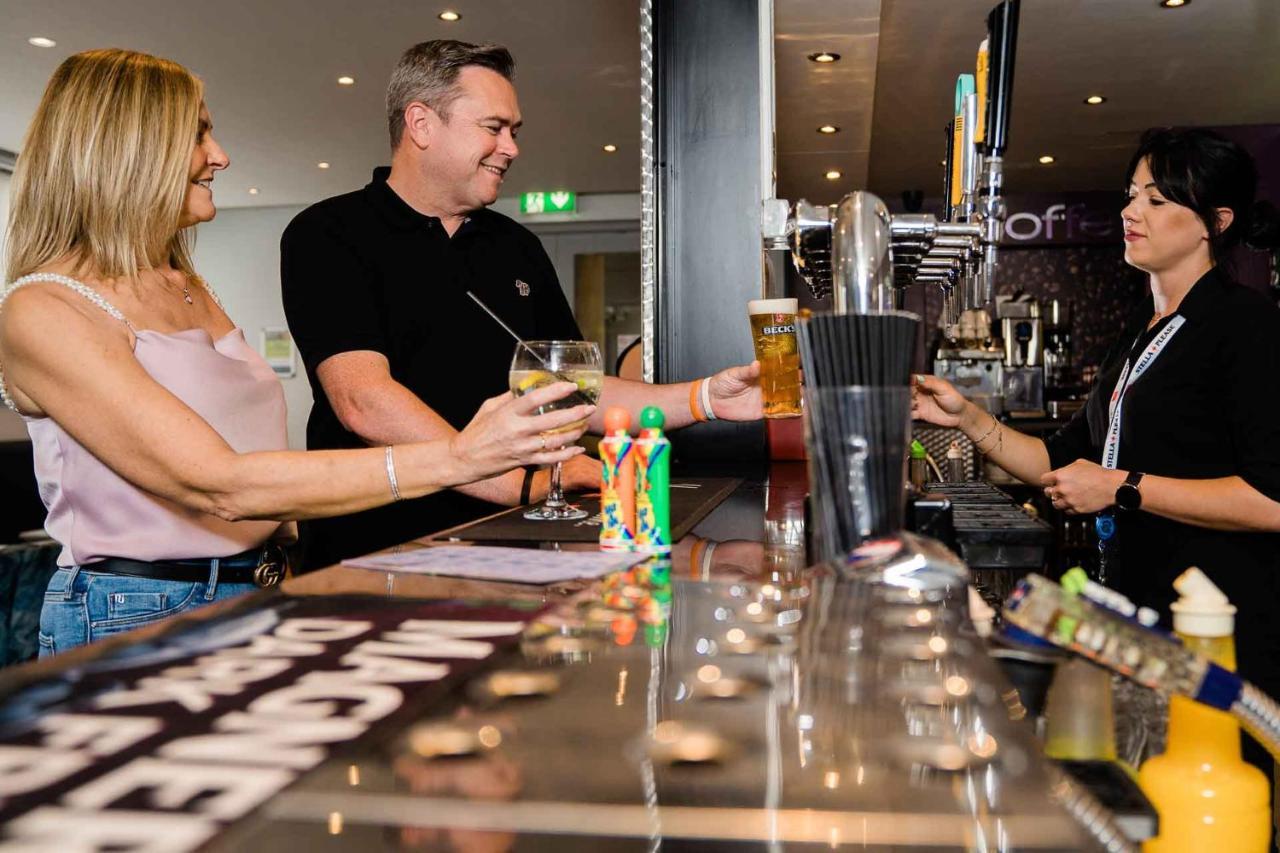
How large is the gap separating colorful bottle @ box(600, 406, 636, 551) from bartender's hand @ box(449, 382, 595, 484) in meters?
0.05

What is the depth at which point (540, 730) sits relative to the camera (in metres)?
0.59

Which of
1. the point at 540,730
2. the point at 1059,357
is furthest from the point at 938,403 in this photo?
the point at 1059,357

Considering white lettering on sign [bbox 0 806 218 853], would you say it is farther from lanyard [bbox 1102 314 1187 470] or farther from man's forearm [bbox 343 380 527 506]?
lanyard [bbox 1102 314 1187 470]

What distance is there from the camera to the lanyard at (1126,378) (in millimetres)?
2078

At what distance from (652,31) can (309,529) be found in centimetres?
159

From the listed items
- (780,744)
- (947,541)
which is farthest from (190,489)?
(780,744)

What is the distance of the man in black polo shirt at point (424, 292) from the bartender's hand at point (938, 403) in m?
0.30

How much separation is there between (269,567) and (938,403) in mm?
1171

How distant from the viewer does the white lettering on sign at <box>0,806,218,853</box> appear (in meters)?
0.43

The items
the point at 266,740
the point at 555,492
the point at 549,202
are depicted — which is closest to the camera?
the point at 266,740

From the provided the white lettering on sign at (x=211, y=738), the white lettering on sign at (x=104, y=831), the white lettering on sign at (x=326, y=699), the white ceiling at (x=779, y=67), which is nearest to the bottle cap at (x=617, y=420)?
the white lettering on sign at (x=211, y=738)

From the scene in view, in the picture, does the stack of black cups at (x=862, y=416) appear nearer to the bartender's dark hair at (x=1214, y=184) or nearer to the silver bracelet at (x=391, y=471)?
the silver bracelet at (x=391, y=471)

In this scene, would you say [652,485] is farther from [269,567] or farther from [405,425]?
[405,425]

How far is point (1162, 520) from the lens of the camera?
203cm
